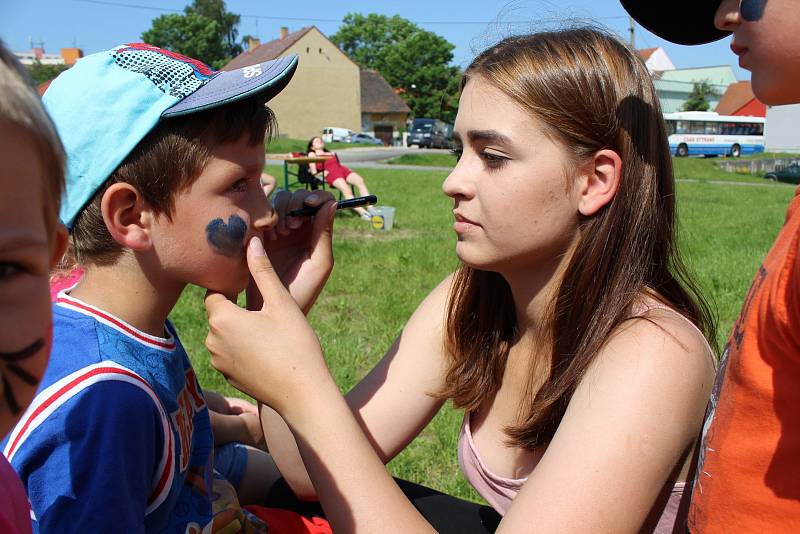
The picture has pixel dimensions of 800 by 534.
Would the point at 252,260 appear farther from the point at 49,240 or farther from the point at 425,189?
the point at 425,189

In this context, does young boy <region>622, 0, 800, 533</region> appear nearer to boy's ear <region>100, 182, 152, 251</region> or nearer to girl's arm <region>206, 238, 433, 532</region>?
A: girl's arm <region>206, 238, 433, 532</region>

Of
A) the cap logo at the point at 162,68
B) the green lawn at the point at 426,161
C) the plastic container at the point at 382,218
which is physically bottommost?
the green lawn at the point at 426,161

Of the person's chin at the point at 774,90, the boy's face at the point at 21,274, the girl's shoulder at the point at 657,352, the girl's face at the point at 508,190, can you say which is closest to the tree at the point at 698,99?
the girl's face at the point at 508,190

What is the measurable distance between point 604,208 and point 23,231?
1293 mm

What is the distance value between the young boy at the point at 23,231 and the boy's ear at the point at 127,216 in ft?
2.29

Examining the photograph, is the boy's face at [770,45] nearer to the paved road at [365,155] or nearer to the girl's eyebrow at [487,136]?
the girl's eyebrow at [487,136]

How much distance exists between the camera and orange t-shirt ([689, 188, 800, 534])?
3.54 feet

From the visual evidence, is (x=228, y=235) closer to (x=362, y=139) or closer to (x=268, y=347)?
(x=268, y=347)

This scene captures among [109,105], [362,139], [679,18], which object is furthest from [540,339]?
[362,139]

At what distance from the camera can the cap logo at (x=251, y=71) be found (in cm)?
163

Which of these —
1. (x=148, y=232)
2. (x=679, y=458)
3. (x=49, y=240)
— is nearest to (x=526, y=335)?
(x=679, y=458)

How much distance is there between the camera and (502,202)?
5.33 ft

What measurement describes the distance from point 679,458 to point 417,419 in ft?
2.54

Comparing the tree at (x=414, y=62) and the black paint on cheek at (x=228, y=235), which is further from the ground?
the tree at (x=414, y=62)
